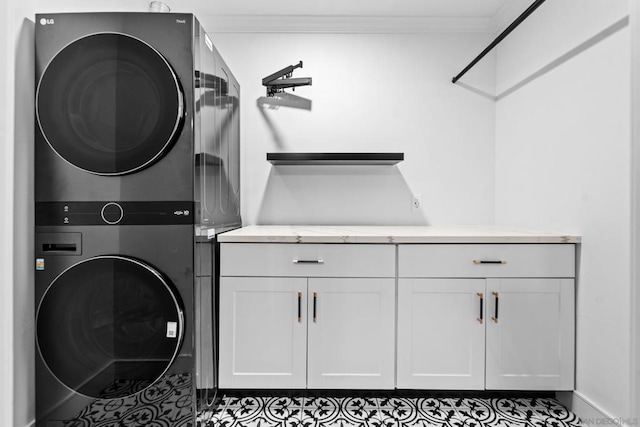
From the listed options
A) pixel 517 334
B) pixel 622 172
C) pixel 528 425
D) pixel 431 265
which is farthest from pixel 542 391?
pixel 622 172

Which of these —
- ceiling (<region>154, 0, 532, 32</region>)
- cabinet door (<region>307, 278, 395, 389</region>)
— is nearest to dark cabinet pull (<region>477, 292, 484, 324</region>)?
cabinet door (<region>307, 278, 395, 389</region>)

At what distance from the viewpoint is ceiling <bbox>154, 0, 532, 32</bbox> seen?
213 cm

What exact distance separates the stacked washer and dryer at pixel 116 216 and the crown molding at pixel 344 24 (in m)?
1.08

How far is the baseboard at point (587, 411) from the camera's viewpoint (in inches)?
56.3

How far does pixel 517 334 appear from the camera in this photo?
1.65 metres

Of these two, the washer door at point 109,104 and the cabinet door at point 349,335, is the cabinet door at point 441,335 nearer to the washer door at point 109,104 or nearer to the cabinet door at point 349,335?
the cabinet door at point 349,335

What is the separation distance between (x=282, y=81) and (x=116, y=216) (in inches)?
51.7

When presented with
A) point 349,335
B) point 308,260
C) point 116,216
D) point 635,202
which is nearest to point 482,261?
point 635,202

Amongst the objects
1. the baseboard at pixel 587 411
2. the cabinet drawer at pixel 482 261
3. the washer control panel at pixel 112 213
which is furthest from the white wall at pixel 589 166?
the washer control panel at pixel 112 213

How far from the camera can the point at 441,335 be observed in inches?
65.1

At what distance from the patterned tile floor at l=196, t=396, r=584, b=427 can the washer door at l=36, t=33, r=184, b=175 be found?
1.19 m

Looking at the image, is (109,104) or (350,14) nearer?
(109,104)

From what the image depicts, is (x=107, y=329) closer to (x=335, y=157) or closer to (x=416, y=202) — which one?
(x=335, y=157)

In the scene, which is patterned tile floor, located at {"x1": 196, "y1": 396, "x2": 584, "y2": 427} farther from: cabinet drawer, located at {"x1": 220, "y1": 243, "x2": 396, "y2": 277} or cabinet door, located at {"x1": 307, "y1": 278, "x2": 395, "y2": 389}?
cabinet drawer, located at {"x1": 220, "y1": 243, "x2": 396, "y2": 277}
